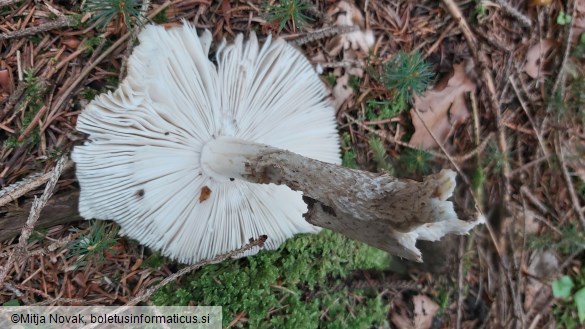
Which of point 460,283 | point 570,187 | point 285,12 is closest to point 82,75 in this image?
point 285,12

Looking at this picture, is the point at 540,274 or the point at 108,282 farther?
the point at 540,274

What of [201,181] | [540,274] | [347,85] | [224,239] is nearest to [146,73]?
[201,181]

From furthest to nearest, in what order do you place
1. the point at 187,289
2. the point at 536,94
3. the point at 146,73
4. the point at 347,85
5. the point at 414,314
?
1. the point at 536,94
2. the point at 414,314
3. the point at 347,85
4. the point at 187,289
5. the point at 146,73

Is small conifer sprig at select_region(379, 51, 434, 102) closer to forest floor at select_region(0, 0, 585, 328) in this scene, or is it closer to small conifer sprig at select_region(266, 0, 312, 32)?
forest floor at select_region(0, 0, 585, 328)

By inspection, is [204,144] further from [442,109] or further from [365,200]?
[442,109]

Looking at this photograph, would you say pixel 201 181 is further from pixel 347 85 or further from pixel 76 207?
pixel 347 85

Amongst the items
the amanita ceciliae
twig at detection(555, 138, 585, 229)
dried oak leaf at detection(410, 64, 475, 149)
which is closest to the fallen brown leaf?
the amanita ceciliae

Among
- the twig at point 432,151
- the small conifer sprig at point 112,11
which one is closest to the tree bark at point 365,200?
the small conifer sprig at point 112,11
